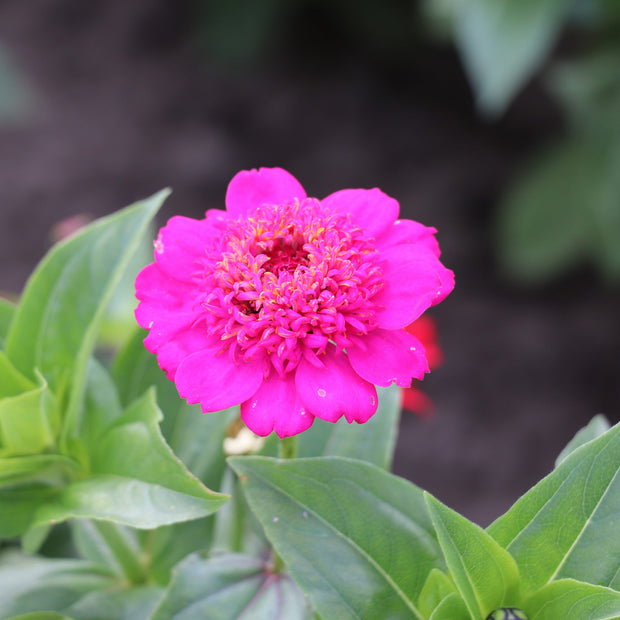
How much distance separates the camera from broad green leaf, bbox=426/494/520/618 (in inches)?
19.8

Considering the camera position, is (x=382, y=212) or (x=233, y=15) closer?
(x=382, y=212)

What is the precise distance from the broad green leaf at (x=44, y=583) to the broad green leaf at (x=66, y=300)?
0.15m

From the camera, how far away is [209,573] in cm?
63

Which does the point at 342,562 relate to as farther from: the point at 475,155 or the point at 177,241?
the point at 475,155

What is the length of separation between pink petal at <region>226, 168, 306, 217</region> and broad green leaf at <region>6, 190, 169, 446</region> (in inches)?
3.9

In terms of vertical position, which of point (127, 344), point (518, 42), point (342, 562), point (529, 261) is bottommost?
point (529, 261)

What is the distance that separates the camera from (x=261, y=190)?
0.62 metres

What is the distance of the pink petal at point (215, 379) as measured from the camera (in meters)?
0.51

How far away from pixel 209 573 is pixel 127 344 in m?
0.21

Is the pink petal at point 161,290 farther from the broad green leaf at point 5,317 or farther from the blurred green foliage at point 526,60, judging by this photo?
the blurred green foliage at point 526,60

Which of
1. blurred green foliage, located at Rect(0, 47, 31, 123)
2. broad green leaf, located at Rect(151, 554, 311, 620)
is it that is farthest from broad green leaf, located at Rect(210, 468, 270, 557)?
blurred green foliage, located at Rect(0, 47, 31, 123)

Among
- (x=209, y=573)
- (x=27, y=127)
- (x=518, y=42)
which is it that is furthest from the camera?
(x=27, y=127)

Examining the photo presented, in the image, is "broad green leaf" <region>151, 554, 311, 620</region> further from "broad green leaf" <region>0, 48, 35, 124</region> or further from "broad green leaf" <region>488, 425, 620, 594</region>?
"broad green leaf" <region>0, 48, 35, 124</region>

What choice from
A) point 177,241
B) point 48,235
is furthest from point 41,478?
point 48,235
